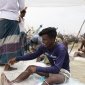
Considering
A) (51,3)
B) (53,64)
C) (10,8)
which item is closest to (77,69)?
(10,8)

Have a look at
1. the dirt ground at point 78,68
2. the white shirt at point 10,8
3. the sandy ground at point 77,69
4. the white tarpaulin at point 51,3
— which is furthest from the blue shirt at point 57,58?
the white tarpaulin at point 51,3

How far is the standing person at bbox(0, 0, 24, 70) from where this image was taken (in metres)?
A: 5.88

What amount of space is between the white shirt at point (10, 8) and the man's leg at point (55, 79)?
6.61 feet

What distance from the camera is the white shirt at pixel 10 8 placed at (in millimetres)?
5855

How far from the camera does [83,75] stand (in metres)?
5.64

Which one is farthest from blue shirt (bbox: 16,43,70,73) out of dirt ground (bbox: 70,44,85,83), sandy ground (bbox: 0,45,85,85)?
dirt ground (bbox: 70,44,85,83)

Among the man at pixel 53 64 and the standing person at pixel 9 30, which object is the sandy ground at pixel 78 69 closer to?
the man at pixel 53 64

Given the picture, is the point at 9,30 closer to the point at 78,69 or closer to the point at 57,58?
the point at 78,69

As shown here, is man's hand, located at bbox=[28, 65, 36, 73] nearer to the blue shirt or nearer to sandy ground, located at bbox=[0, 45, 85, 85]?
the blue shirt

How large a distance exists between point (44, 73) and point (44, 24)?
5781mm

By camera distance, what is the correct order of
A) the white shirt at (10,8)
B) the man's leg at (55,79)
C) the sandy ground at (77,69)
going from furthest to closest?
1. the white shirt at (10,8)
2. the sandy ground at (77,69)
3. the man's leg at (55,79)

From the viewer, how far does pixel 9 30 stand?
610cm

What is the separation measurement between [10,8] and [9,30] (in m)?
0.44

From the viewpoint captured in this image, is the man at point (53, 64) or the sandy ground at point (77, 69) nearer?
the man at point (53, 64)
